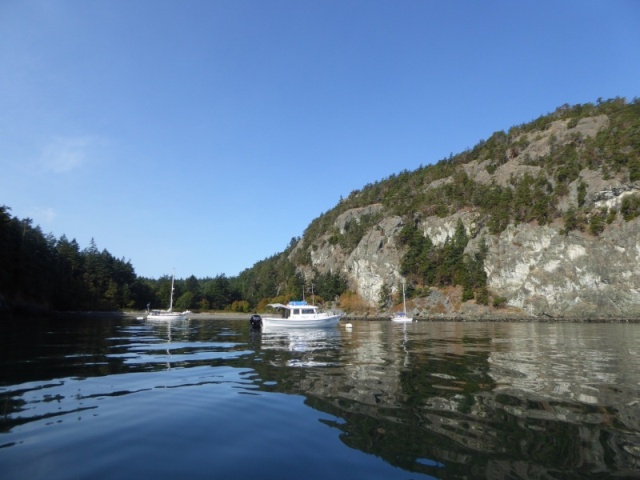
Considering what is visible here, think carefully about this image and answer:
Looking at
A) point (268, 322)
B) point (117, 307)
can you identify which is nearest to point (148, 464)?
point (268, 322)

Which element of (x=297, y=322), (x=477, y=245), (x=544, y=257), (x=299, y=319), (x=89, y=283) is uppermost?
(x=477, y=245)

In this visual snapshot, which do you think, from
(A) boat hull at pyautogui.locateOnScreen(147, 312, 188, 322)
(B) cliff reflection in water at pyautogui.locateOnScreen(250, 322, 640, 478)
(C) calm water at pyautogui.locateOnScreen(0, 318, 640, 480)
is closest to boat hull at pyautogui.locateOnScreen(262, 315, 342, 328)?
(B) cliff reflection in water at pyautogui.locateOnScreen(250, 322, 640, 478)

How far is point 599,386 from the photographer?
458 inches

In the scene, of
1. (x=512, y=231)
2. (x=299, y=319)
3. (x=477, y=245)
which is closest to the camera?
(x=299, y=319)

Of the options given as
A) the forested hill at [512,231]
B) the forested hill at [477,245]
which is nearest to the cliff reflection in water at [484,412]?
the forested hill at [477,245]

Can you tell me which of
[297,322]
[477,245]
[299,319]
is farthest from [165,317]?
[477,245]

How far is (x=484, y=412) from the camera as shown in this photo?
8758mm

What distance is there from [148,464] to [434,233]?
14067cm

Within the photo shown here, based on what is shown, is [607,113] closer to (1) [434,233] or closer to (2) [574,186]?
(2) [574,186]

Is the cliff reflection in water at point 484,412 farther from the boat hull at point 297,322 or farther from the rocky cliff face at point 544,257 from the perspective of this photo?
the rocky cliff face at point 544,257

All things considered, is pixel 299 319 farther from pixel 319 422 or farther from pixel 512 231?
pixel 512 231

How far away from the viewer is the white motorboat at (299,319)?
4952 centimetres

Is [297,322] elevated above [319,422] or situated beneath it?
situated beneath

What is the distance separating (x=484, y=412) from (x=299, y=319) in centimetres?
4443
